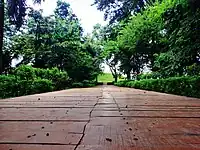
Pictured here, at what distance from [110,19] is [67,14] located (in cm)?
1468

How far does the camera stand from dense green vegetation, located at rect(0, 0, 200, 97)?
827 centimetres

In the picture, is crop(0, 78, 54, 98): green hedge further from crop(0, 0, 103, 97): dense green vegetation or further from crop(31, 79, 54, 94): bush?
crop(0, 0, 103, 97): dense green vegetation

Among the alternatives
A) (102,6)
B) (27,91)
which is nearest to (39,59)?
(102,6)

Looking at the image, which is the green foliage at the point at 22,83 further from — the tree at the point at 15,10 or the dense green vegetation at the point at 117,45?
the tree at the point at 15,10

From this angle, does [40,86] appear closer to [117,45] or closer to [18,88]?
[18,88]

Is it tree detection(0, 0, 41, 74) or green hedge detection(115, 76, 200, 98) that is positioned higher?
tree detection(0, 0, 41, 74)

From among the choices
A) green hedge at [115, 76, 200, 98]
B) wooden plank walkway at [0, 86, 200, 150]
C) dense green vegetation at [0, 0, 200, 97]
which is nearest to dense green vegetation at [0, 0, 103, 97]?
dense green vegetation at [0, 0, 200, 97]

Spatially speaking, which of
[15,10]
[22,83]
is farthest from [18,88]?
[15,10]

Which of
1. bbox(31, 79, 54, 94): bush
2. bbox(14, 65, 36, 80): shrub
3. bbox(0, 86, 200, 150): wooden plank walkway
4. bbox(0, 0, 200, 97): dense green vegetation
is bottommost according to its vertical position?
bbox(0, 86, 200, 150): wooden plank walkway

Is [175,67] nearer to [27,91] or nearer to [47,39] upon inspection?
[27,91]

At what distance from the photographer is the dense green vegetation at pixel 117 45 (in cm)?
827

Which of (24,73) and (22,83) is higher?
(24,73)

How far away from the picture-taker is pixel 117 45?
78.2 feet

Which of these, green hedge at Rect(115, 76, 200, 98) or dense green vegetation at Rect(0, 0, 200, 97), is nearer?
green hedge at Rect(115, 76, 200, 98)
